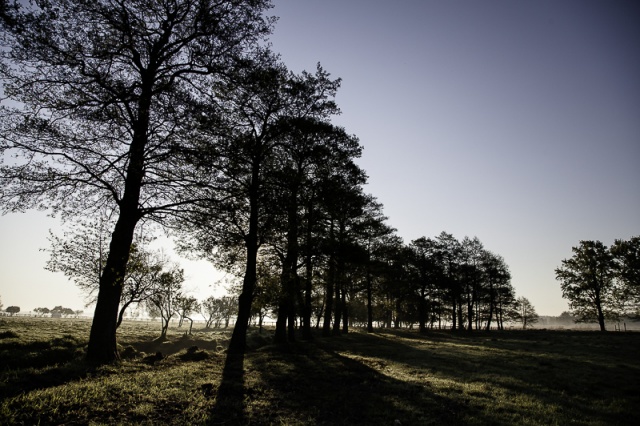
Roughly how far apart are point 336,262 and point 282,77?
49.9ft

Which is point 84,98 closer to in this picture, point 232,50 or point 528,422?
point 232,50

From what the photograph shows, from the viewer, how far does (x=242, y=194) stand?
15.4 m

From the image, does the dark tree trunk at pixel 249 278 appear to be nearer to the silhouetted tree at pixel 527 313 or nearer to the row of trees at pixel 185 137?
the row of trees at pixel 185 137

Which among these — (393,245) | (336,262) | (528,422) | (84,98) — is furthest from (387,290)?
(84,98)

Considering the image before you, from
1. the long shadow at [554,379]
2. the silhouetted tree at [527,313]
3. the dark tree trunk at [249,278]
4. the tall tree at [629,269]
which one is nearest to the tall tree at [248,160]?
the dark tree trunk at [249,278]

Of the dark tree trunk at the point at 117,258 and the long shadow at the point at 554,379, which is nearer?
the long shadow at the point at 554,379

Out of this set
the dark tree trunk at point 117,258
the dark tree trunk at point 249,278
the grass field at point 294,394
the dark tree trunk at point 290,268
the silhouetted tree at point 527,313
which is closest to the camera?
the grass field at point 294,394

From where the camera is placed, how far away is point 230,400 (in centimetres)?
834

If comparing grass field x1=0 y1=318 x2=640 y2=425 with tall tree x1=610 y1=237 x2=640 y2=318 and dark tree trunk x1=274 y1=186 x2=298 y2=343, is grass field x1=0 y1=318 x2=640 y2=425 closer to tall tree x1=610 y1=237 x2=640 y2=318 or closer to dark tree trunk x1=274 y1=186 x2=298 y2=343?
dark tree trunk x1=274 y1=186 x2=298 y2=343

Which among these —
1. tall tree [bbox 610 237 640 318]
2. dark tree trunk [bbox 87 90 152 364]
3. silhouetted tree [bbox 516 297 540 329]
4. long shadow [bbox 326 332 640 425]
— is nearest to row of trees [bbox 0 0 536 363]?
dark tree trunk [bbox 87 90 152 364]

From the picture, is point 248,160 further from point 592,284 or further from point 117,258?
point 592,284

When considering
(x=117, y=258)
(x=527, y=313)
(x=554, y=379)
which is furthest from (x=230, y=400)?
(x=527, y=313)

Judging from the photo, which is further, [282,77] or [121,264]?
[282,77]

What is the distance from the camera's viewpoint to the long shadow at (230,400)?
22.7ft
